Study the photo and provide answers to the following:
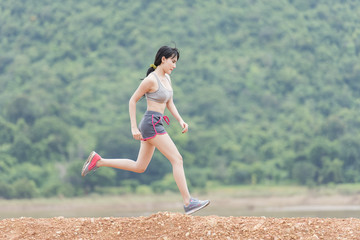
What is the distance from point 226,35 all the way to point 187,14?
7.05m

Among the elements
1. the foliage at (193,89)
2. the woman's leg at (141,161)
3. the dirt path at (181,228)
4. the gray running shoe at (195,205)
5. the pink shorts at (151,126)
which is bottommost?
the dirt path at (181,228)

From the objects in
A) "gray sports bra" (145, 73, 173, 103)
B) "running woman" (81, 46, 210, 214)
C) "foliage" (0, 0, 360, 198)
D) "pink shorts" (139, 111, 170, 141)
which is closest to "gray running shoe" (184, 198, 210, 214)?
"running woman" (81, 46, 210, 214)

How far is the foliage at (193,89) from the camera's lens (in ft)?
196

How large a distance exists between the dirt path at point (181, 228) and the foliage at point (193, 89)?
158ft

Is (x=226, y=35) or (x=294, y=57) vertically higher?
(x=226, y=35)

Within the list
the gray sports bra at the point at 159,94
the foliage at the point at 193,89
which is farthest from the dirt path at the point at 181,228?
the foliage at the point at 193,89

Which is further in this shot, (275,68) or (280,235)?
(275,68)

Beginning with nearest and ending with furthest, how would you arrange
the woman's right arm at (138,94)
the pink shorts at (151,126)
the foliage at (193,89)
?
the woman's right arm at (138,94), the pink shorts at (151,126), the foliage at (193,89)

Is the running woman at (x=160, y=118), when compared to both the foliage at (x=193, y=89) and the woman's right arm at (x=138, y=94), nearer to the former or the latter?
the woman's right arm at (x=138, y=94)

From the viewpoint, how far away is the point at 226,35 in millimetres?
89312

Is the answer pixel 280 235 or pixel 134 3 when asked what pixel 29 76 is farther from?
pixel 280 235

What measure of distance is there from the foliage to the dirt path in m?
48.2

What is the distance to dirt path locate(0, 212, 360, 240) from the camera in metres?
7.13

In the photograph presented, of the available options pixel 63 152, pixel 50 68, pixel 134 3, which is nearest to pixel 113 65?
pixel 50 68
